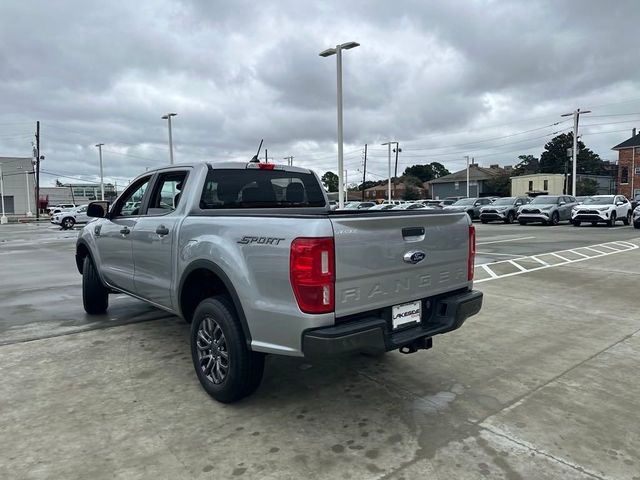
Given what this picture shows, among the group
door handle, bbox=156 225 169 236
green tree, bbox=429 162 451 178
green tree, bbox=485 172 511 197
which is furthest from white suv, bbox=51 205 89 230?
green tree, bbox=429 162 451 178

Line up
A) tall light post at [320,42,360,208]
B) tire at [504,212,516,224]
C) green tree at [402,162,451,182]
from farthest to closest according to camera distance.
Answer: green tree at [402,162,451,182] < tire at [504,212,516,224] < tall light post at [320,42,360,208]

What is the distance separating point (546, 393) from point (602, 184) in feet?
A: 273

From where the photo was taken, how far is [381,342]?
3.08 m

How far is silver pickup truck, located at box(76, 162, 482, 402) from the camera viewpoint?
9.50 ft

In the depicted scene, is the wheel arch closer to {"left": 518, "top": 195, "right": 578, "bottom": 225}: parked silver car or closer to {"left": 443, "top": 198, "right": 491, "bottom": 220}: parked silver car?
{"left": 518, "top": 195, "right": 578, "bottom": 225}: parked silver car

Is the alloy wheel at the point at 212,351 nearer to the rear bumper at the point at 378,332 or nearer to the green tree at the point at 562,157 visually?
the rear bumper at the point at 378,332

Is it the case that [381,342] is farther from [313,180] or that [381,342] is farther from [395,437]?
[313,180]

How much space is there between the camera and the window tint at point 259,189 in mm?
4359

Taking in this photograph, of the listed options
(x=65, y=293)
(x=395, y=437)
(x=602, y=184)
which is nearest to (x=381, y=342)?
(x=395, y=437)

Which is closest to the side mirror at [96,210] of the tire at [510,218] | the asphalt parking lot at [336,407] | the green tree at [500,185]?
the asphalt parking lot at [336,407]

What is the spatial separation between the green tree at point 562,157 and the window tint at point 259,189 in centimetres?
9920

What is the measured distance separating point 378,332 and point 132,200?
339 centimetres

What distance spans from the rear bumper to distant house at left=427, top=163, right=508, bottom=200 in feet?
256

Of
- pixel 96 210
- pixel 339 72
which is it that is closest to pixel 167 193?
pixel 96 210
